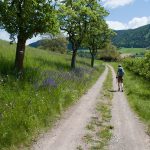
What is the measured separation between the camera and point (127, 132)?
595 inches

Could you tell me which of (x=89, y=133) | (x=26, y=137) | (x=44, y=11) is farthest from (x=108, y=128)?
(x=44, y=11)

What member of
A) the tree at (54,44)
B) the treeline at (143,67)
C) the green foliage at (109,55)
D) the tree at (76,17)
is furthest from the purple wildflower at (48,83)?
the green foliage at (109,55)

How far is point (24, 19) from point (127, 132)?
948 cm

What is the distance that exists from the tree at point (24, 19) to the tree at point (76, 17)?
18.3 m

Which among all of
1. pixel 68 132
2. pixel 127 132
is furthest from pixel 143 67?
pixel 68 132

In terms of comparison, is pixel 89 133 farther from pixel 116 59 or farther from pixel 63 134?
pixel 116 59

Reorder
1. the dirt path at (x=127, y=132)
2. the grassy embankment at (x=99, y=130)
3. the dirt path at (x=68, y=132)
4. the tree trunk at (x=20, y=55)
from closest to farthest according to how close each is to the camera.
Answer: the dirt path at (x=68, y=132), the grassy embankment at (x=99, y=130), the dirt path at (x=127, y=132), the tree trunk at (x=20, y=55)

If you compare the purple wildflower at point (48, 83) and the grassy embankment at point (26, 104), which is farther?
the purple wildflower at point (48, 83)

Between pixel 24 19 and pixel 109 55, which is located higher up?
pixel 24 19

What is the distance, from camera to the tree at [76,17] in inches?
1608

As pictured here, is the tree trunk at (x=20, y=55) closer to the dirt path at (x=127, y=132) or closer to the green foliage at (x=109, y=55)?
the dirt path at (x=127, y=132)

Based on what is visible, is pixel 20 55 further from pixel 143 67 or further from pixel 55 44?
pixel 55 44

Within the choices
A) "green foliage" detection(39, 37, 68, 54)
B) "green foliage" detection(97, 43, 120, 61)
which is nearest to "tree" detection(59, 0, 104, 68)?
"green foliage" detection(39, 37, 68, 54)

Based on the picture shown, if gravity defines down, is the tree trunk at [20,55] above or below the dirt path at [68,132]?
above
